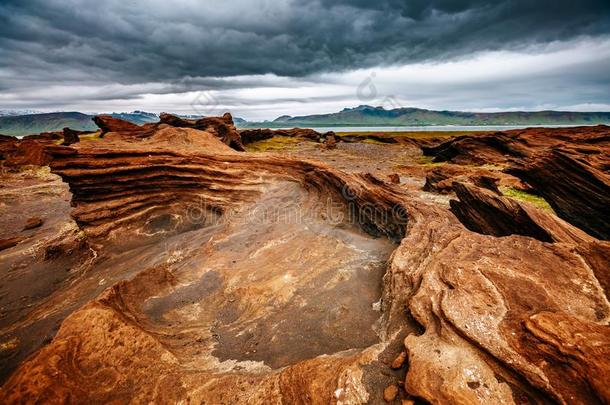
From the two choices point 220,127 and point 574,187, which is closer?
point 574,187

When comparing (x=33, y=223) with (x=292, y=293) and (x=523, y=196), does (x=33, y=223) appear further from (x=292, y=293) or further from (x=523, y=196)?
(x=523, y=196)

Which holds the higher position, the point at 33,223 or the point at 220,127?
the point at 220,127

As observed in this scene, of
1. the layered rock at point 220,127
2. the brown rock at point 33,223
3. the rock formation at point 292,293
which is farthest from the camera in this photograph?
the layered rock at point 220,127

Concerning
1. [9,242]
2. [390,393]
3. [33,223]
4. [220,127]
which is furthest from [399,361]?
[220,127]

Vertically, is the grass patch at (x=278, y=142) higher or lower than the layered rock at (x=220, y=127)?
lower

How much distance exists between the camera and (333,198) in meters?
14.2

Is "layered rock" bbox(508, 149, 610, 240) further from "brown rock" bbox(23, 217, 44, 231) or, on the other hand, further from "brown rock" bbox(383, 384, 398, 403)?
"brown rock" bbox(23, 217, 44, 231)

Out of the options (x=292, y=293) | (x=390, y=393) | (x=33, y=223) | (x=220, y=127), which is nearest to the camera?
(x=390, y=393)

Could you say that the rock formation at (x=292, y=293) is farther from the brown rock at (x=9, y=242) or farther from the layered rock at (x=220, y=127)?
the layered rock at (x=220, y=127)

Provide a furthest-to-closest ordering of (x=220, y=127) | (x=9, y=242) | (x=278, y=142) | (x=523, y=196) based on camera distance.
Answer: (x=278, y=142), (x=220, y=127), (x=523, y=196), (x=9, y=242)

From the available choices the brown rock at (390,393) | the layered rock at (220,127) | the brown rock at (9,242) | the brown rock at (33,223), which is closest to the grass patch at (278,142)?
the layered rock at (220,127)

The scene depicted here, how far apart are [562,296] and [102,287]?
12.0 m

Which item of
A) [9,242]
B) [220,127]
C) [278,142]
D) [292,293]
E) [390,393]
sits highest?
[220,127]

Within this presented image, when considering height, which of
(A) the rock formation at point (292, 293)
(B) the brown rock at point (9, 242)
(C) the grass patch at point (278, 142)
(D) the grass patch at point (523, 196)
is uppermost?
(A) the rock formation at point (292, 293)
